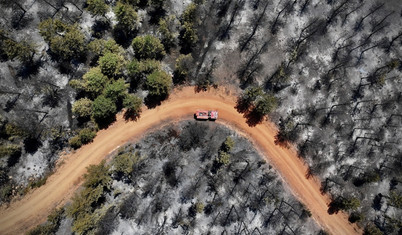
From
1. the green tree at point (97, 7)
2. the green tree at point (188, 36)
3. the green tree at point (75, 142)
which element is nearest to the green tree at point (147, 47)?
the green tree at point (188, 36)

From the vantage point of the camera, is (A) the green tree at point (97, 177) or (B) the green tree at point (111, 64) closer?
(A) the green tree at point (97, 177)

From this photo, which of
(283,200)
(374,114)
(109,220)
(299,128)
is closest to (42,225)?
(109,220)

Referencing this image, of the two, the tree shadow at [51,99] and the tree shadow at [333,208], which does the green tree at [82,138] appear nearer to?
the tree shadow at [51,99]

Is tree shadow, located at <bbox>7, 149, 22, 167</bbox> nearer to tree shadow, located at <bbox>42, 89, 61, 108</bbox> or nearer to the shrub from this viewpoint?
tree shadow, located at <bbox>42, 89, 61, 108</bbox>

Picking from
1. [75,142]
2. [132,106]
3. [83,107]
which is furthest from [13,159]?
[132,106]

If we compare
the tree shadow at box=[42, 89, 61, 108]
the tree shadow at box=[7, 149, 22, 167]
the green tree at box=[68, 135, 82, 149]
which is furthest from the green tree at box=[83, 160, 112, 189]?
the tree shadow at box=[42, 89, 61, 108]

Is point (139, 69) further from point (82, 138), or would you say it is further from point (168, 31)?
point (82, 138)
